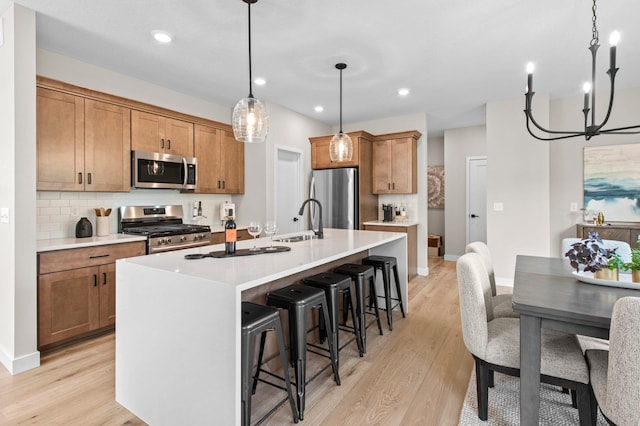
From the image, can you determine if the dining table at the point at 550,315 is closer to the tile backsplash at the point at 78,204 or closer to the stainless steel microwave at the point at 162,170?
the stainless steel microwave at the point at 162,170

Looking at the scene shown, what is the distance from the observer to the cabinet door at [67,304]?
2.69 m

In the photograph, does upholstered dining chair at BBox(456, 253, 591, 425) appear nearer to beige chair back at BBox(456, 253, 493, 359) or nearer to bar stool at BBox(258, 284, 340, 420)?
beige chair back at BBox(456, 253, 493, 359)

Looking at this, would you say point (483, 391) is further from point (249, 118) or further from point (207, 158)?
point (207, 158)

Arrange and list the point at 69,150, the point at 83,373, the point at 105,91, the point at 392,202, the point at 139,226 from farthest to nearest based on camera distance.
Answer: the point at 392,202, the point at 139,226, the point at 105,91, the point at 69,150, the point at 83,373

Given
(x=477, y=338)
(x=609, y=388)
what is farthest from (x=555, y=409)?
(x=609, y=388)

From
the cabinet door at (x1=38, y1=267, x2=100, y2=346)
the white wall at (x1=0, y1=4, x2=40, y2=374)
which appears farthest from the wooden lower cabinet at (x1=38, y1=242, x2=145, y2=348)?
the white wall at (x1=0, y1=4, x2=40, y2=374)

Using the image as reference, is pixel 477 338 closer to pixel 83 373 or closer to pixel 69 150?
pixel 83 373

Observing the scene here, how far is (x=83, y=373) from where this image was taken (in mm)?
2426

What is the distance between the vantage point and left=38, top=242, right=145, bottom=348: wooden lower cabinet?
8.86ft

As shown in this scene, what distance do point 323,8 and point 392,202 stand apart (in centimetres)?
380

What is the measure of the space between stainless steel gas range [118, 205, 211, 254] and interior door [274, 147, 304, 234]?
1.40 m

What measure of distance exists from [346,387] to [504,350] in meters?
1.03

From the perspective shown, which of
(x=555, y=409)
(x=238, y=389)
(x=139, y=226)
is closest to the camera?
(x=238, y=389)

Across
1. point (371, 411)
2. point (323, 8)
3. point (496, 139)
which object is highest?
point (323, 8)
